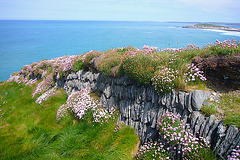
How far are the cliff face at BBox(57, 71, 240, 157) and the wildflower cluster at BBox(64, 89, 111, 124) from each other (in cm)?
58

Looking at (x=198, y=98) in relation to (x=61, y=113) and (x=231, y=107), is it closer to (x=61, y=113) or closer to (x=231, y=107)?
(x=231, y=107)

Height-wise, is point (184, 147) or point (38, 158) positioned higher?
point (184, 147)

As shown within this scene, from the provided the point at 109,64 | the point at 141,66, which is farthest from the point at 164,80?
the point at 109,64

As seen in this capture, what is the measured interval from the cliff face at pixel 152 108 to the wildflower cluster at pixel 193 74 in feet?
2.45

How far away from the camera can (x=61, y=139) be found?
272 inches

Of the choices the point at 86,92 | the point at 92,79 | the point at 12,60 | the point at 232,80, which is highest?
the point at 232,80

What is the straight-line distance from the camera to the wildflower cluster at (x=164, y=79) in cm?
583

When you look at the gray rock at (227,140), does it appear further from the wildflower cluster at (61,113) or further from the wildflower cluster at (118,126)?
the wildflower cluster at (61,113)

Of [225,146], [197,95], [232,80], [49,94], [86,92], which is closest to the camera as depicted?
[225,146]

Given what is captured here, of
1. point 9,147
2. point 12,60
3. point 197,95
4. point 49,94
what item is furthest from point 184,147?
point 12,60

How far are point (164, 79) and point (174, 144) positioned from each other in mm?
2478

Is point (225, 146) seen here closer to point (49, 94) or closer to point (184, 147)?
point (184, 147)

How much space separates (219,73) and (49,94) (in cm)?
1237

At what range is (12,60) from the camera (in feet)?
163
